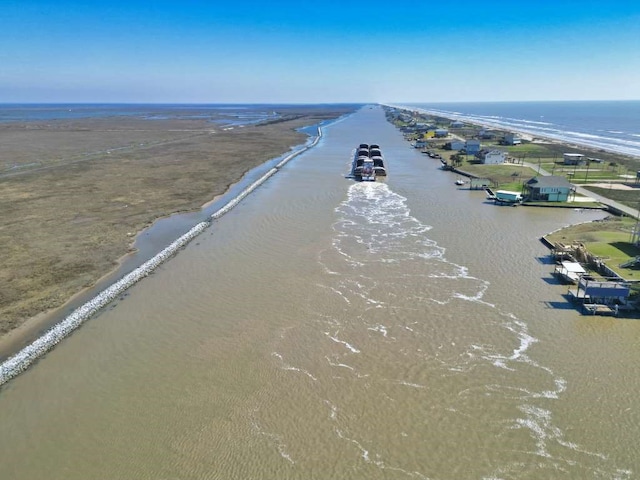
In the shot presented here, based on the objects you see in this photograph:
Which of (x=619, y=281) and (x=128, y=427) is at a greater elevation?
(x=619, y=281)

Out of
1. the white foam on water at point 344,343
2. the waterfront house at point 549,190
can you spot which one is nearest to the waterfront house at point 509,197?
the waterfront house at point 549,190

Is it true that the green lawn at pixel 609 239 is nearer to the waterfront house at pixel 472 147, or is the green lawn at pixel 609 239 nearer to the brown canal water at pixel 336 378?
the brown canal water at pixel 336 378

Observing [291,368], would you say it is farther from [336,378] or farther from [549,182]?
[549,182]

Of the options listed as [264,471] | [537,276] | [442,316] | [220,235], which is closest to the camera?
[264,471]

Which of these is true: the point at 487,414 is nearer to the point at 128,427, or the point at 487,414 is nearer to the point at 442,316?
the point at 442,316

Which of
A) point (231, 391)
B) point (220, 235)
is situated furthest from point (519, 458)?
point (220, 235)

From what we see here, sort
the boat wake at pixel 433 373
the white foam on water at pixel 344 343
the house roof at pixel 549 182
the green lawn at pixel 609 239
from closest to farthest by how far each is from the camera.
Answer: the boat wake at pixel 433 373 → the white foam on water at pixel 344 343 → the green lawn at pixel 609 239 → the house roof at pixel 549 182

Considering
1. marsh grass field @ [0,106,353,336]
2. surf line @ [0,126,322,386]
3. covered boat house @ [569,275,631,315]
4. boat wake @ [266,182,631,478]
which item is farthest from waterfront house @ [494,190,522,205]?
marsh grass field @ [0,106,353,336]
